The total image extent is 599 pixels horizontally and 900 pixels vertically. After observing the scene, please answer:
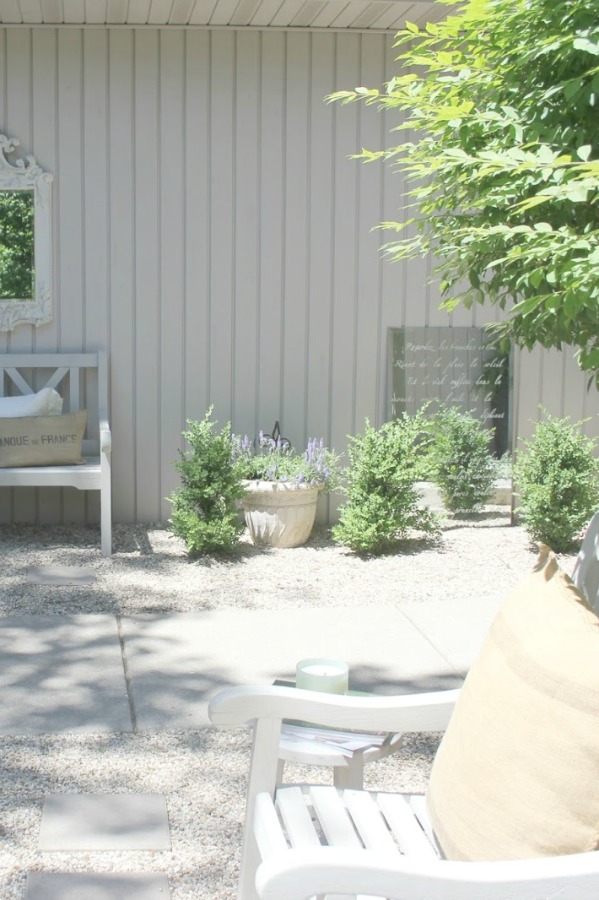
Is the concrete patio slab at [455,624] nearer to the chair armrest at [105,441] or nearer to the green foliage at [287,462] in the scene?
the green foliage at [287,462]

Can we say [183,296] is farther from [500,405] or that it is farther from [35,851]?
[35,851]

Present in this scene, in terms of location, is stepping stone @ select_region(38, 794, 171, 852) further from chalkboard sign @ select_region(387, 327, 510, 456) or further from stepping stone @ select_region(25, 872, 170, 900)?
chalkboard sign @ select_region(387, 327, 510, 456)

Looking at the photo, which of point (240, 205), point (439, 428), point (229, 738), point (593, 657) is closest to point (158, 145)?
point (240, 205)

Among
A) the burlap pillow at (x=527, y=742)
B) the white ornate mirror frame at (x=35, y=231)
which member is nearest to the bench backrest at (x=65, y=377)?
the white ornate mirror frame at (x=35, y=231)

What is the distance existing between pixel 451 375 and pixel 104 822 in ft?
16.0

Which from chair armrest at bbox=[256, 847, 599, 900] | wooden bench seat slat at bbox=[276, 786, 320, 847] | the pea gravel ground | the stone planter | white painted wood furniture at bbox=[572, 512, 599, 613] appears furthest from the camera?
the stone planter

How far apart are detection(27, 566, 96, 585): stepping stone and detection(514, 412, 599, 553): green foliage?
2.63m

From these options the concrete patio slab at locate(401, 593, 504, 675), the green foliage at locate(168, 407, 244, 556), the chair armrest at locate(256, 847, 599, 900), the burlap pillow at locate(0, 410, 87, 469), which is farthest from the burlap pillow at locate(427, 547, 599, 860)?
the burlap pillow at locate(0, 410, 87, 469)

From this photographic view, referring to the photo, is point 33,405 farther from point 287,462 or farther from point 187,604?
point 187,604

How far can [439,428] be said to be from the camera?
722 centimetres

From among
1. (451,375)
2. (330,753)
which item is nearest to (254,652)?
Answer: (330,753)

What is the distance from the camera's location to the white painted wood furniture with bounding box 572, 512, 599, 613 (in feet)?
8.56

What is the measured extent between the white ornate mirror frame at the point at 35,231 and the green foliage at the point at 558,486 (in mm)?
3197

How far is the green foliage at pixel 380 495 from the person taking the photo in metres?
6.41
